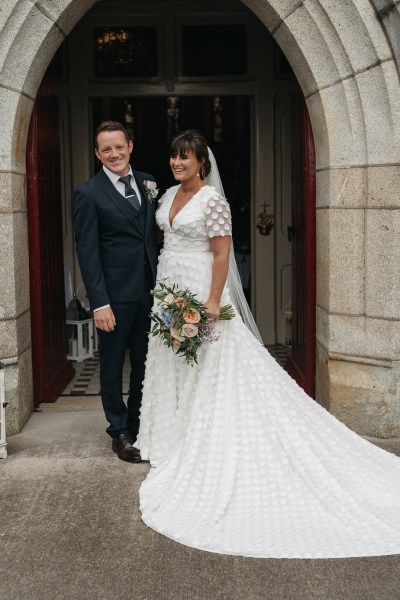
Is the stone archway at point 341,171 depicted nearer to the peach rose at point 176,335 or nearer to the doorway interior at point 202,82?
the peach rose at point 176,335

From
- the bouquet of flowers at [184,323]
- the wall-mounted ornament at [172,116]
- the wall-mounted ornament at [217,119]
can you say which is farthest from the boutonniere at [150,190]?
the wall-mounted ornament at [217,119]

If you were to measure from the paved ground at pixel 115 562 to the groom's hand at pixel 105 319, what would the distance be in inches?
31.8

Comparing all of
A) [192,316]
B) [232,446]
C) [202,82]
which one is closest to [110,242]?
[192,316]

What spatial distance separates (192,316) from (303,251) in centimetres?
198

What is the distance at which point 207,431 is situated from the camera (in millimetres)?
4332

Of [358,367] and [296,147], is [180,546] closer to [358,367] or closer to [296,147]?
[358,367]

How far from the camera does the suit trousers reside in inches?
190

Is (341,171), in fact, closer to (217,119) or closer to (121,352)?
(121,352)

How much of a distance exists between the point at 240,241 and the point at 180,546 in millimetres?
6403

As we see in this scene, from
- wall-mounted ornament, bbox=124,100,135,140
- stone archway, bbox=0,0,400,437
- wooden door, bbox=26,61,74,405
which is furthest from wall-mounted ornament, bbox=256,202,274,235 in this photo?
wall-mounted ornament, bbox=124,100,135,140

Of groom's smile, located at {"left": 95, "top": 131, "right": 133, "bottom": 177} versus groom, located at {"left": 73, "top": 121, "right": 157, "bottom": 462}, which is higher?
groom's smile, located at {"left": 95, "top": 131, "right": 133, "bottom": 177}

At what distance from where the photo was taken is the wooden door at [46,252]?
5.78 m

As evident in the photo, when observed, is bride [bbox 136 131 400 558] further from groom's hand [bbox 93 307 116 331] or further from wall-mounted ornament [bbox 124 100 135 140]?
wall-mounted ornament [bbox 124 100 135 140]

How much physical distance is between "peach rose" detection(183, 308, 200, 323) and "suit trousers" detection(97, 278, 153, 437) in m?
0.57
